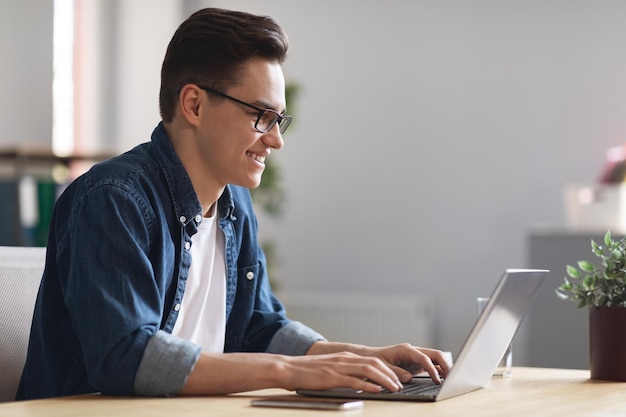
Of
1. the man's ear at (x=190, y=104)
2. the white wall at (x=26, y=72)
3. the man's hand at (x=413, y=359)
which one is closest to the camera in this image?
the man's hand at (x=413, y=359)

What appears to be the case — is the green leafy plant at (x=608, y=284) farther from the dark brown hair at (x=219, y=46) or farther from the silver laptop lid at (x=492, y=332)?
the dark brown hair at (x=219, y=46)

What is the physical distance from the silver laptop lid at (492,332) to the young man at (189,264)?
86 millimetres

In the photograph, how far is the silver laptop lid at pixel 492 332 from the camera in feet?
4.54

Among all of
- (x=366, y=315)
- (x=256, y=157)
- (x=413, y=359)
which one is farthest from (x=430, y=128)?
(x=413, y=359)

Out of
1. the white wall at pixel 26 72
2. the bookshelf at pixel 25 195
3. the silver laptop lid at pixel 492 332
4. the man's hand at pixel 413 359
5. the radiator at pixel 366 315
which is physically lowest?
the radiator at pixel 366 315

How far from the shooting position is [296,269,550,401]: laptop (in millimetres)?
1363

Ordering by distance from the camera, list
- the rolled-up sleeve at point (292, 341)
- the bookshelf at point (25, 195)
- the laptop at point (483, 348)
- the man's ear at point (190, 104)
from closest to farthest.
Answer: the laptop at point (483, 348), the man's ear at point (190, 104), the rolled-up sleeve at point (292, 341), the bookshelf at point (25, 195)

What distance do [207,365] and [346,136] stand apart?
4.37 m

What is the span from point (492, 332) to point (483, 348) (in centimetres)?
3

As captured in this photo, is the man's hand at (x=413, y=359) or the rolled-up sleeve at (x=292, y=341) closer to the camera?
the man's hand at (x=413, y=359)

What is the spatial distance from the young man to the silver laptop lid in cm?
9

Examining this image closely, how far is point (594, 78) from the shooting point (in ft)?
16.5

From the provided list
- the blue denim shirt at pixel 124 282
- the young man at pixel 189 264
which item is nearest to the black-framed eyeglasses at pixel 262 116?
the young man at pixel 189 264

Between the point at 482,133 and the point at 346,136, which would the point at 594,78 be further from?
the point at 346,136
